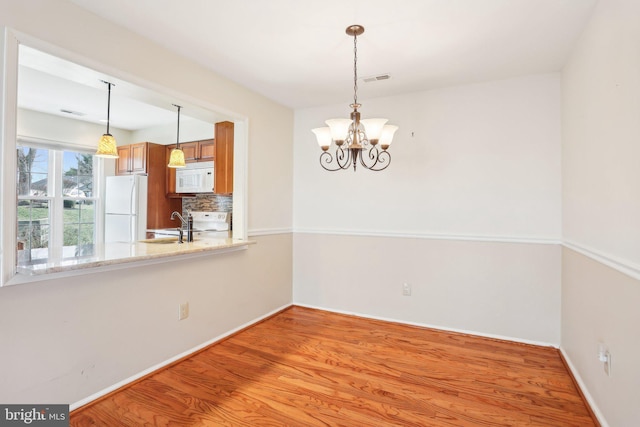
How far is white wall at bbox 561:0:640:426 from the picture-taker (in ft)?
4.86

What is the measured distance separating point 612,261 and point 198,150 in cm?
454

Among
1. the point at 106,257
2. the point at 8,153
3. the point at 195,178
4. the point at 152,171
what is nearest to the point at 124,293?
the point at 106,257

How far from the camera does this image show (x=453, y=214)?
326 cm

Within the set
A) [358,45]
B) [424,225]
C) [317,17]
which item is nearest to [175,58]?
[317,17]

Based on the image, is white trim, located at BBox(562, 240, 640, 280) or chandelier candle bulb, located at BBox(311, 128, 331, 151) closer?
white trim, located at BBox(562, 240, 640, 280)

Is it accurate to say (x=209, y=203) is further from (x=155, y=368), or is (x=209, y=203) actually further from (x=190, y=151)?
(x=155, y=368)

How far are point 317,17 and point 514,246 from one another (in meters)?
2.58

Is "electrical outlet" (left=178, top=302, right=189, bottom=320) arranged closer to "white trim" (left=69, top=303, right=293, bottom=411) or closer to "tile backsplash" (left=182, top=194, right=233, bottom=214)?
"white trim" (left=69, top=303, right=293, bottom=411)

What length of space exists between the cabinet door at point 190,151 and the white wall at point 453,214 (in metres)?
1.70

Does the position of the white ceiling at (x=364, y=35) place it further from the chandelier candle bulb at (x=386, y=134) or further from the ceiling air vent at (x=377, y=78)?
the chandelier candle bulb at (x=386, y=134)

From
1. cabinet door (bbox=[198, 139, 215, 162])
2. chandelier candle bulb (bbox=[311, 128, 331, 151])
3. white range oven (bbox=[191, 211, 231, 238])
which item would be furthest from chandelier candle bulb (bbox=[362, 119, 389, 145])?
cabinet door (bbox=[198, 139, 215, 162])

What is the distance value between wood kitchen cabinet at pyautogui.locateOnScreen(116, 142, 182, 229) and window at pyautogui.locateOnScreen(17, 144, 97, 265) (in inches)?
22.7

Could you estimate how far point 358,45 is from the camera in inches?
95.9

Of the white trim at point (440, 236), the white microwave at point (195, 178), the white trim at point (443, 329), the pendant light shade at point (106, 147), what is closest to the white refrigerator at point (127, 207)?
the white microwave at point (195, 178)
